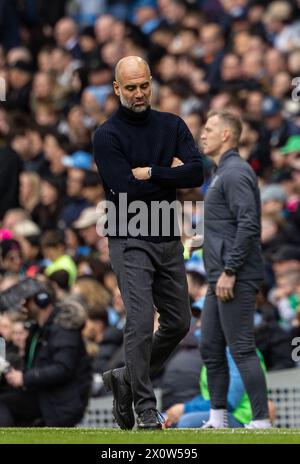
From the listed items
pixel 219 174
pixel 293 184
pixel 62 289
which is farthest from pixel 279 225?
pixel 219 174

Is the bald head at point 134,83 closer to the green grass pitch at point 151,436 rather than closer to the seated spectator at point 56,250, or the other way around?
the green grass pitch at point 151,436

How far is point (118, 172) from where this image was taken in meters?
9.57

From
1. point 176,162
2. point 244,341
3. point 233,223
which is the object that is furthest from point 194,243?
point 176,162

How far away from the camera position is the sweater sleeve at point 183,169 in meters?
9.56

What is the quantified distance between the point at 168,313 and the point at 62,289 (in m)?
5.38

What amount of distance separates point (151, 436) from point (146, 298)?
3.17ft

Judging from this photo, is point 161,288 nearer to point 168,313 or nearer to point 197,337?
point 168,313

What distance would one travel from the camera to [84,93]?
2139 cm

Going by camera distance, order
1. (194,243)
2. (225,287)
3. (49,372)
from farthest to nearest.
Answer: (49,372) < (194,243) < (225,287)

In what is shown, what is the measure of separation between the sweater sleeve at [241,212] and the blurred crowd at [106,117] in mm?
799

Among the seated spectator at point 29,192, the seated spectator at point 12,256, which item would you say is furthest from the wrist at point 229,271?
the seated spectator at point 29,192

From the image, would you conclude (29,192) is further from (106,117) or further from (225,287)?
(225,287)

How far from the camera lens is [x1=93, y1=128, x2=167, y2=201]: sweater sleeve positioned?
9.56 meters

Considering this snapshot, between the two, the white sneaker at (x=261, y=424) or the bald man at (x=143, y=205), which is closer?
the bald man at (x=143, y=205)
